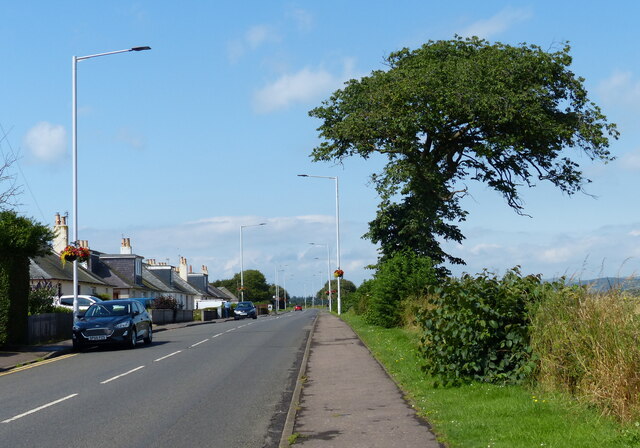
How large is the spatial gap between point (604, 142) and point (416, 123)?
831cm

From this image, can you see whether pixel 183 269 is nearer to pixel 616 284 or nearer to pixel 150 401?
pixel 150 401

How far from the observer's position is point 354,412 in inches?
397

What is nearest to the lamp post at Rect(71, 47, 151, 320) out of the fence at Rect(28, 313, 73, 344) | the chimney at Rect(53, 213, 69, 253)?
the fence at Rect(28, 313, 73, 344)

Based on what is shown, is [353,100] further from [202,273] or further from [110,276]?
[202,273]

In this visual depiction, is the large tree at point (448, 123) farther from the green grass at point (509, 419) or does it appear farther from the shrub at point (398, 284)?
the green grass at point (509, 419)

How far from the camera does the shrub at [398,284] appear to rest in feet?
91.5

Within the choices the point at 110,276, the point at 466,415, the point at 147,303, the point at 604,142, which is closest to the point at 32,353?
the point at 466,415

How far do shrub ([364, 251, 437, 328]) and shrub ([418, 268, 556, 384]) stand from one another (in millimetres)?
15013

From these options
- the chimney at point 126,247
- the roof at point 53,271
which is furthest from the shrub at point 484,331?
the chimney at point 126,247

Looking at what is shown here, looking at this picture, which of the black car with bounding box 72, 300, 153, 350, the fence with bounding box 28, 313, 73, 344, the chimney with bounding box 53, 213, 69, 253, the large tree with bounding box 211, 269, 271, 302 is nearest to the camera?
the black car with bounding box 72, 300, 153, 350

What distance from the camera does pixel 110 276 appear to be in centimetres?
6519

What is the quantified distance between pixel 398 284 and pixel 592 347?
19365 millimetres

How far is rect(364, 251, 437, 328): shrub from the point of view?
27.9m

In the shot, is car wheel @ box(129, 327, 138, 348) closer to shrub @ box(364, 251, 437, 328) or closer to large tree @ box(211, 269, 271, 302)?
shrub @ box(364, 251, 437, 328)
